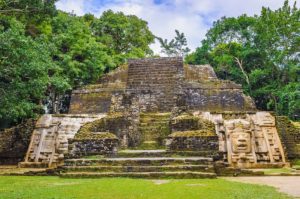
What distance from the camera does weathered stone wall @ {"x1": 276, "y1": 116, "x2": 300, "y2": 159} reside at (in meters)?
10.5

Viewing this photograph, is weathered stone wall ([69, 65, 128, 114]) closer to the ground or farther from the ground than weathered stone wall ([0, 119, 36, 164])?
farther from the ground

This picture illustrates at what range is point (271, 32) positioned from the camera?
64.3ft

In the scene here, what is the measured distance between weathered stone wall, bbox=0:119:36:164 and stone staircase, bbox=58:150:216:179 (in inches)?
148

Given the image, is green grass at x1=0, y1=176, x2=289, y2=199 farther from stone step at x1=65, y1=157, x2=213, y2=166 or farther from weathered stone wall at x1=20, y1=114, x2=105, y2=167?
weathered stone wall at x1=20, y1=114, x2=105, y2=167

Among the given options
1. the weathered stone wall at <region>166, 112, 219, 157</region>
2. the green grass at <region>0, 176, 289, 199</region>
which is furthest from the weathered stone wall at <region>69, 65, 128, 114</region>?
the green grass at <region>0, 176, 289, 199</region>

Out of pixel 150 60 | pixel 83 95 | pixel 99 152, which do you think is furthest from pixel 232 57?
pixel 99 152

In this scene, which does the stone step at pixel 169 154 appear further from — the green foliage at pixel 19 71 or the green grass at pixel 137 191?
the green foliage at pixel 19 71

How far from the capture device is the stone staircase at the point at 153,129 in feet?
35.8

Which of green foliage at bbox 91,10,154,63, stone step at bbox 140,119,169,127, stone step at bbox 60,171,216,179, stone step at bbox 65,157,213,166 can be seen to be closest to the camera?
stone step at bbox 60,171,216,179

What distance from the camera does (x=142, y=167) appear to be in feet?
25.7

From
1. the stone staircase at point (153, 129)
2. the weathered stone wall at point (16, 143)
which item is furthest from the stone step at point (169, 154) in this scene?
the weathered stone wall at point (16, 143)

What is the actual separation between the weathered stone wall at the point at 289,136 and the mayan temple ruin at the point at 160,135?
1.1 inches

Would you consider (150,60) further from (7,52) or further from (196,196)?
(196,196)

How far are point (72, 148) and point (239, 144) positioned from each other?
14.2ft
